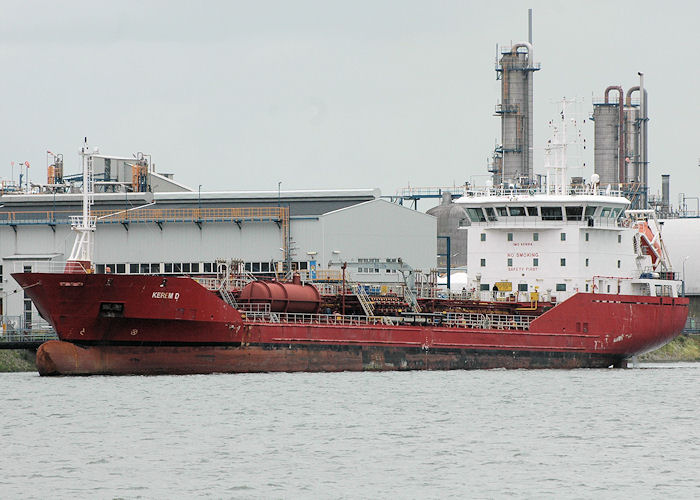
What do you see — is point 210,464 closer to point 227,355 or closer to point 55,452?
point 55,452

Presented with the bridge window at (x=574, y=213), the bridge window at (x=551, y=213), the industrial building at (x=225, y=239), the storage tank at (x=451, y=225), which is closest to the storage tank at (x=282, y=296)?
the bridge window at (x=551, y=213)

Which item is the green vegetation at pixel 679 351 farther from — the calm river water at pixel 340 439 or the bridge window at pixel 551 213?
the calm river water at pixel 340 439

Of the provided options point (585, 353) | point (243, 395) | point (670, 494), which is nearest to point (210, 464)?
point (670, 494)

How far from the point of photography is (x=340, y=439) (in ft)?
94.1

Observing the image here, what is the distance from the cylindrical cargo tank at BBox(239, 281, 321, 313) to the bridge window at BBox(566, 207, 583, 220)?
10.6 meters

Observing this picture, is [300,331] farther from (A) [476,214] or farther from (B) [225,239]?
(B) [225,239]

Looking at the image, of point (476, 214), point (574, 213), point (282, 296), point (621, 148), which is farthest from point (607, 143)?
point (282, 296)

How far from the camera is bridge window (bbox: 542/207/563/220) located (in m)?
50.7

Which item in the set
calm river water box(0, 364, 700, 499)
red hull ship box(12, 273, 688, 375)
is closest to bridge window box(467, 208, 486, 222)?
red hull ship box(12, 273, 688, 375)

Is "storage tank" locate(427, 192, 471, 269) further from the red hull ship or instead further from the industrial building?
the red hull ship

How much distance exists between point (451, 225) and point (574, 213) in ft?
113

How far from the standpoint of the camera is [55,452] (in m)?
26.8

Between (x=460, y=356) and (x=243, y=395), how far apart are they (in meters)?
12.9

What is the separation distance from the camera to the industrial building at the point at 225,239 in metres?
61.8
